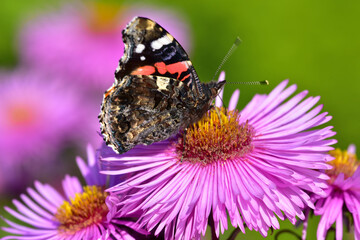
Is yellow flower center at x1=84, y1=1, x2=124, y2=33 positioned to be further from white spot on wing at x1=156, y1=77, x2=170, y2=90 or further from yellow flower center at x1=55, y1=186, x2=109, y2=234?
yellow flower center at x1=55, y1=186, x2=109, y2=234

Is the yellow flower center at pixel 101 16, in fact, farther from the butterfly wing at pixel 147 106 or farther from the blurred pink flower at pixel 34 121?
the butterfly wing at pixel 147 106

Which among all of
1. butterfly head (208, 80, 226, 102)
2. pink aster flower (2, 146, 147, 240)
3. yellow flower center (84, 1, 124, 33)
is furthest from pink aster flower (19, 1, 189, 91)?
butterfly head (208, 80, 226, 102)

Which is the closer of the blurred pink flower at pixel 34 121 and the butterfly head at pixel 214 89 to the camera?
the butterfly head at pixel 214 89

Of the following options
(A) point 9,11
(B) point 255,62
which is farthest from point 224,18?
(A) point 9,11

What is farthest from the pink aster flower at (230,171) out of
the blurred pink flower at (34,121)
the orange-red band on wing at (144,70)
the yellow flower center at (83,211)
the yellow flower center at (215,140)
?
the blurred pink flower at (34,121)

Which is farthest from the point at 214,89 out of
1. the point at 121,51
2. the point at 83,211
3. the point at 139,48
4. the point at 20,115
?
the point at 121,51

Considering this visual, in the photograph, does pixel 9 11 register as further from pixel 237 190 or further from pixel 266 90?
pixel 237 190

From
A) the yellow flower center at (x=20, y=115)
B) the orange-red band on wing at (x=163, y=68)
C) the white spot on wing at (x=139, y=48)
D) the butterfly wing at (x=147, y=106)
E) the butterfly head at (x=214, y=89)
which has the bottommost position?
the butterfly head at (x=214, y=89)
